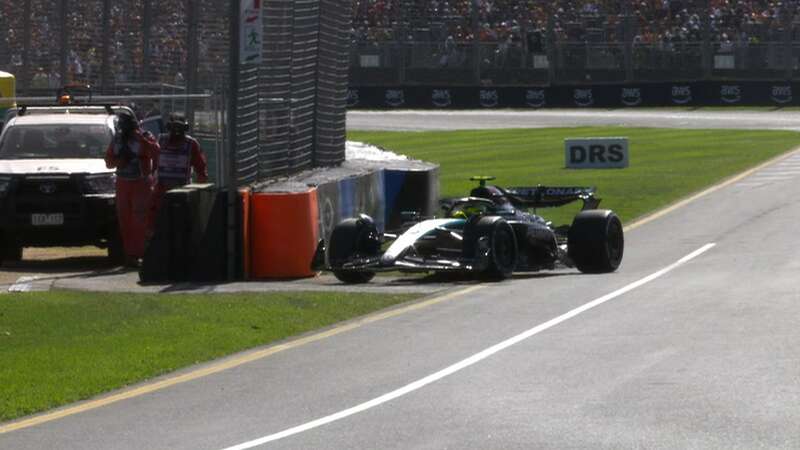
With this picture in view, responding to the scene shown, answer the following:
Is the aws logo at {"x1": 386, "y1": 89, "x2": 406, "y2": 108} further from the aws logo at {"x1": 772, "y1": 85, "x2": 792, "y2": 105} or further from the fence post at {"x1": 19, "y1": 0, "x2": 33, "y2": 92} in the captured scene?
the fence post at {"x1": 19, "y1": 0, "x2": 33, "y2": 92}

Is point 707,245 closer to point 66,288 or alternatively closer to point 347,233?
point 347,233

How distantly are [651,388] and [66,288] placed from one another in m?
7.84

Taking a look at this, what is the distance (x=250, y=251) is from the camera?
1762 centimetres

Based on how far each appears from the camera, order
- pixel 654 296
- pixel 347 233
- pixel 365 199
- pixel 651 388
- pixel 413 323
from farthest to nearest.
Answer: pixel 365 199 < pixel 347 233 < pixel 654 296 < pixel 413 323 < pixel 651 388

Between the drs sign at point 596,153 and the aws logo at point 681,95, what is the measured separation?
2883 cm

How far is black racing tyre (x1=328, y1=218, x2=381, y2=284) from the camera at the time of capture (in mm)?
16922

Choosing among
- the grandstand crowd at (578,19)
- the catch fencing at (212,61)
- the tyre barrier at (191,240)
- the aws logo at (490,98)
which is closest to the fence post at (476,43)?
the grandstand crowd at (578,19)

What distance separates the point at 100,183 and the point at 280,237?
2.76 metres

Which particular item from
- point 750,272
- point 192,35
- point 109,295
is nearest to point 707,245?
point 750,272

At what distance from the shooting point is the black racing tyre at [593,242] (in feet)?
57.1

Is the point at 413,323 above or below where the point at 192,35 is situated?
below

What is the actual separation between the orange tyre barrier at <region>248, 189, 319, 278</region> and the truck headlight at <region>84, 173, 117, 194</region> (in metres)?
2.26

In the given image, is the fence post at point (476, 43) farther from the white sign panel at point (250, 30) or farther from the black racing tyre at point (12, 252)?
the white sign panel at point (250, 30)

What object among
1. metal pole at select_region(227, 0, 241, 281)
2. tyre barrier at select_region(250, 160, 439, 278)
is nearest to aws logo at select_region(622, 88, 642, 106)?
tyre barrier at select_region(250, 160, 439, 278)
